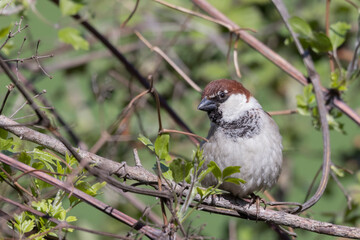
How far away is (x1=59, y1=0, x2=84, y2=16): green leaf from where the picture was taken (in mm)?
1892

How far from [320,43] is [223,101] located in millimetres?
418

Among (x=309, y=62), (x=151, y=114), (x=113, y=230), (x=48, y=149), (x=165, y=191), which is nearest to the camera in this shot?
(x=165, y=191)

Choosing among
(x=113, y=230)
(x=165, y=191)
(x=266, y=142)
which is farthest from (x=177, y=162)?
(x=113, y=230)

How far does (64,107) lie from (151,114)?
0.55m

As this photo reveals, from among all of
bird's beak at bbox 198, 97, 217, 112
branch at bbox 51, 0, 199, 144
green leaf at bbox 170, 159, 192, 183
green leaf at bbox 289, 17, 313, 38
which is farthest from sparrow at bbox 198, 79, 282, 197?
green leaf at bbox 170, 159, 192, 183

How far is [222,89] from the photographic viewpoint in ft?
6.29

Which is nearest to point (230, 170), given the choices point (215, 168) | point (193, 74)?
point (215, 168)

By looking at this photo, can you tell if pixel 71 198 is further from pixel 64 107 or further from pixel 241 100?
pixel 64 107

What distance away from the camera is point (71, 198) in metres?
1.20

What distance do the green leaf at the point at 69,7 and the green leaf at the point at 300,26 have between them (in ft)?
2.50

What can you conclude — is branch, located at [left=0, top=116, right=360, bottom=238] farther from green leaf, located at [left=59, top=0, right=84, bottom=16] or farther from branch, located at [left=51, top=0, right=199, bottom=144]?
green leaf, located at [left=59, top=0, right=84, bottom=16]

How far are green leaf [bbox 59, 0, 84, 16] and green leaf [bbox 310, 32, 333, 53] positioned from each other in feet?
2.78

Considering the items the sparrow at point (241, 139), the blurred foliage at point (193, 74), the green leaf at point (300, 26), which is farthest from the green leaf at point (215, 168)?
the blurred foliage at point (193, 74)

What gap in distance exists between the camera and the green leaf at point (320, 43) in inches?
76.6
